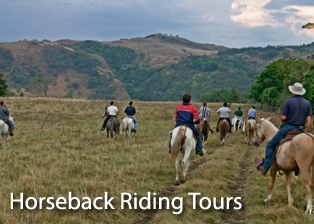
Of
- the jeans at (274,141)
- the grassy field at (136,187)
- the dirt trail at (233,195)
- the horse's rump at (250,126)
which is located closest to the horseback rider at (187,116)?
the grassy field at (136,187)

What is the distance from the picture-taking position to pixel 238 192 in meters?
10.3

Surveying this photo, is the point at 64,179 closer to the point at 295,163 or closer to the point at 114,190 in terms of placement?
the point at 114,190

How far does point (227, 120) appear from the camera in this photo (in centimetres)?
2141

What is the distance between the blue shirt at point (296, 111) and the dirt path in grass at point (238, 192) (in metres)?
2.19

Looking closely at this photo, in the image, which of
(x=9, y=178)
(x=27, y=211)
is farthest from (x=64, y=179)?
(x=27, y=211)

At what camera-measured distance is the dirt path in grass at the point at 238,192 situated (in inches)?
316

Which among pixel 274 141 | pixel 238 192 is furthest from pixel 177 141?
pixel 274 141

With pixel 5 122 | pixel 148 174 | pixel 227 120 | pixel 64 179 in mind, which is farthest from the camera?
pixel 227 120

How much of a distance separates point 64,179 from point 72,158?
374cm

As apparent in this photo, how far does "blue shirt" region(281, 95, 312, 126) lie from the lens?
29.0 ft

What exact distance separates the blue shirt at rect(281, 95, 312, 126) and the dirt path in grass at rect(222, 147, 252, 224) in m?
2.19

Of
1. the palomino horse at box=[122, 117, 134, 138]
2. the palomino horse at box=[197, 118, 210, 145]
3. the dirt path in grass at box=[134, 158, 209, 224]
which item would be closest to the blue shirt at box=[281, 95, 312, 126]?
the dirt path in grass at box=[134, 158, 209, 224]

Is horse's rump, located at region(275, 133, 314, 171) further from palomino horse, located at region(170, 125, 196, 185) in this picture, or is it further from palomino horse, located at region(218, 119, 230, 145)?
palomino horse, located at region(218, 119, 230, 145)

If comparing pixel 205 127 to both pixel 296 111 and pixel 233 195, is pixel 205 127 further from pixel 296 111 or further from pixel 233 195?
pixel 296 111
